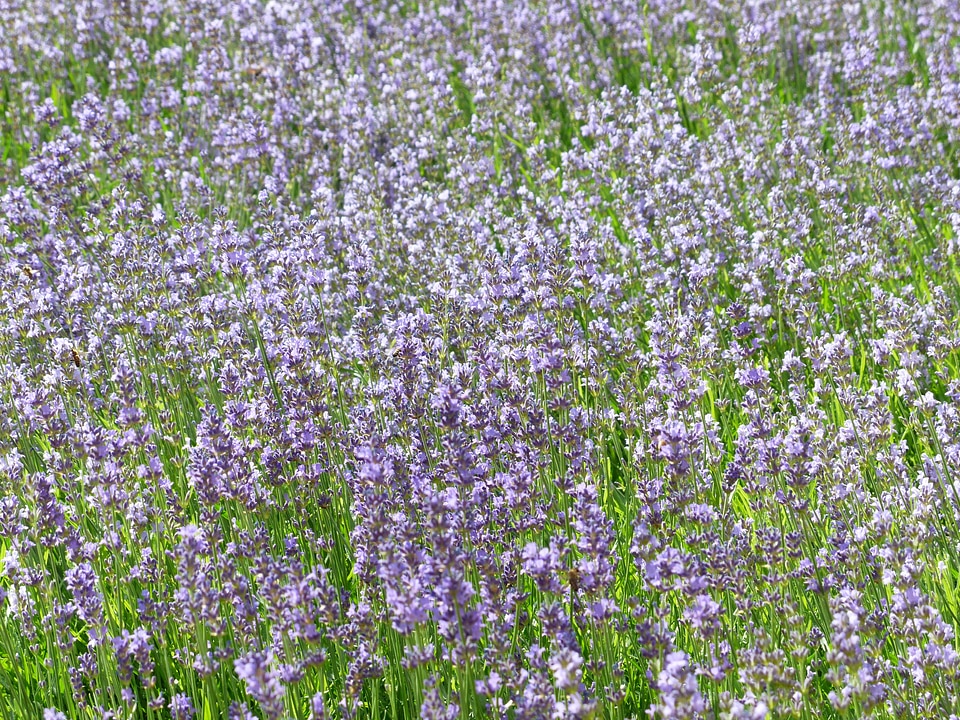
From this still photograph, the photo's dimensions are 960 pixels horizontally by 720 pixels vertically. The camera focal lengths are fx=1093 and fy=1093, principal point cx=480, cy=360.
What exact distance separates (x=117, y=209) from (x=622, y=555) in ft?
8.36

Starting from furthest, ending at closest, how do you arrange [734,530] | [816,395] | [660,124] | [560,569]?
[660,124]
[816,395]
[734,530]
[560,569]

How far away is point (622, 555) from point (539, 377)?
23.4 inches

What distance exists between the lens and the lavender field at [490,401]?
7.68ft

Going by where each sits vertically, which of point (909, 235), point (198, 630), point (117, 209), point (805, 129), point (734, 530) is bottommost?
point (198, 630)

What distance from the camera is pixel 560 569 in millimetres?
2289

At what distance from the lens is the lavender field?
2.34 metres

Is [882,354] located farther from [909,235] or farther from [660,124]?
[660,124]

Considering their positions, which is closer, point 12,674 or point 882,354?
point 12,674

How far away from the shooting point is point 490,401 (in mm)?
3139

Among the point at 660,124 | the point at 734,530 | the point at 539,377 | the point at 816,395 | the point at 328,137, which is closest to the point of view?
the point at 734,530

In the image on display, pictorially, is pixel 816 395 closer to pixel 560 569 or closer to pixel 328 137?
pixel 560 569

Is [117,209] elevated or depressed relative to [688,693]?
elevated

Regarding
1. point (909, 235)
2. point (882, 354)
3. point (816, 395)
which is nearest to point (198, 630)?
point (882, 354)

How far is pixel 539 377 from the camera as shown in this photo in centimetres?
337
